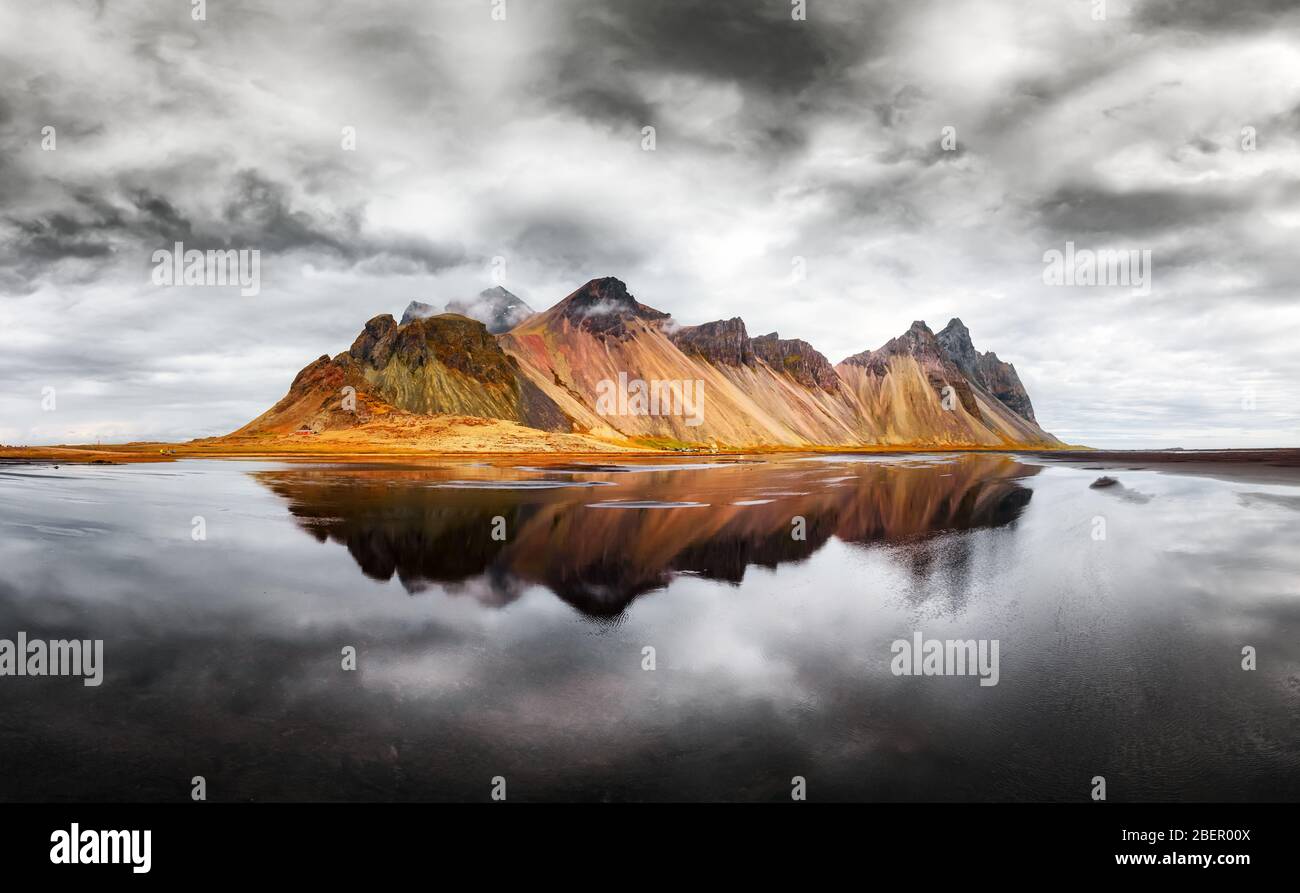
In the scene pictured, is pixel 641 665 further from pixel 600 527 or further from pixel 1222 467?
pixel 1222 467

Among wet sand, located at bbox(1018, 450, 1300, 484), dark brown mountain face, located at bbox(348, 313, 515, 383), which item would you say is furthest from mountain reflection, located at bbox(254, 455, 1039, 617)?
dark brown mountain face, located at bbox(348, 313, 515, 383)

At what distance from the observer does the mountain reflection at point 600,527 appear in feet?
50.1

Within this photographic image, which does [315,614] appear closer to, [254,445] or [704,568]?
[704,568]

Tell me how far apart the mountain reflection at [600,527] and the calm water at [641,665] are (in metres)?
0.21

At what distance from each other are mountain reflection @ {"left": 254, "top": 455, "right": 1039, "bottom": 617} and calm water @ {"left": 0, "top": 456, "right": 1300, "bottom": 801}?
0.68 ft

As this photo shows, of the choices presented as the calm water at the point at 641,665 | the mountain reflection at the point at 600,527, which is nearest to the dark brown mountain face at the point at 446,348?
the mountain reflection at the point at 600,527

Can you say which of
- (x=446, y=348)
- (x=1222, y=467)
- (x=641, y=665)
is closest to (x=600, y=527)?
(x=641, y=665)

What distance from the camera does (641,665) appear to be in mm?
9312

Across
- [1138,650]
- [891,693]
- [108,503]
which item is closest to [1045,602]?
[1138,650]

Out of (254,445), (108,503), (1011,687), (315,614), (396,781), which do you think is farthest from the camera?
(254,445)

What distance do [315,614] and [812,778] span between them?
972 centimetres

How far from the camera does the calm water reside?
627 cm
